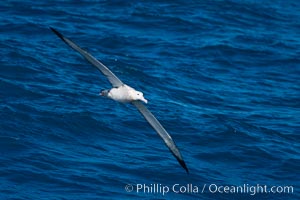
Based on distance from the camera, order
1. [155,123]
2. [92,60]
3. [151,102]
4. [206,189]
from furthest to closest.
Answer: [151,102], [206,189], [155,123], [92,60]

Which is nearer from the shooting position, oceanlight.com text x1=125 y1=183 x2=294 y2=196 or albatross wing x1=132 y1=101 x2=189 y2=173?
albatross wing x1=132 y1=101 x2=189 y2=173

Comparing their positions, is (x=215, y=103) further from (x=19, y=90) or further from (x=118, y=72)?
(x=19, y=90)

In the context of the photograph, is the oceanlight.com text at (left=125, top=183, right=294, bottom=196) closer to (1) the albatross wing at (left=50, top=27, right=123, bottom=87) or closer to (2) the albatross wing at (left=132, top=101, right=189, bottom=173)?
(2) the albatross wing at (left=132, top=101, right=189, bottom=173)

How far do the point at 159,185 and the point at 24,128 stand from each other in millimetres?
4461

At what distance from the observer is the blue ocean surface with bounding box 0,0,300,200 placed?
21.8 m

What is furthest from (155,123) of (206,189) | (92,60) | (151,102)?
(151,102)

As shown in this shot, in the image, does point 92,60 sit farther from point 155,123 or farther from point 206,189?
point 206,189

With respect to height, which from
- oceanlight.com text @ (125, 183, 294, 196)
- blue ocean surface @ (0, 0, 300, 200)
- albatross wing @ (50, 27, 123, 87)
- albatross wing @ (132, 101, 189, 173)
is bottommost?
oceanlight.com text @ (125, 183, 294, 196)

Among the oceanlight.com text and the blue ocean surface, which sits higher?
the blue ocean surface

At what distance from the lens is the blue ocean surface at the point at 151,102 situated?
71.4 feet

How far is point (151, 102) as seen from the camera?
26.1 m

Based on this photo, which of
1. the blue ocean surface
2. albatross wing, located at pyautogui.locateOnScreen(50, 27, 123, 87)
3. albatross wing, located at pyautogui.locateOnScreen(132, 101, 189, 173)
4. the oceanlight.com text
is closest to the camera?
albatross wing, located at pyautogui.locateOnScreen(50, 27, 123, 87)

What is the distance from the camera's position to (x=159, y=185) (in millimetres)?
21641

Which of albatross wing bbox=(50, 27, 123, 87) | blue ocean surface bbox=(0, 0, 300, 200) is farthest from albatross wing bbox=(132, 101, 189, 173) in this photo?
blue ocean surface bbox=(0, 0, 300, 200)
